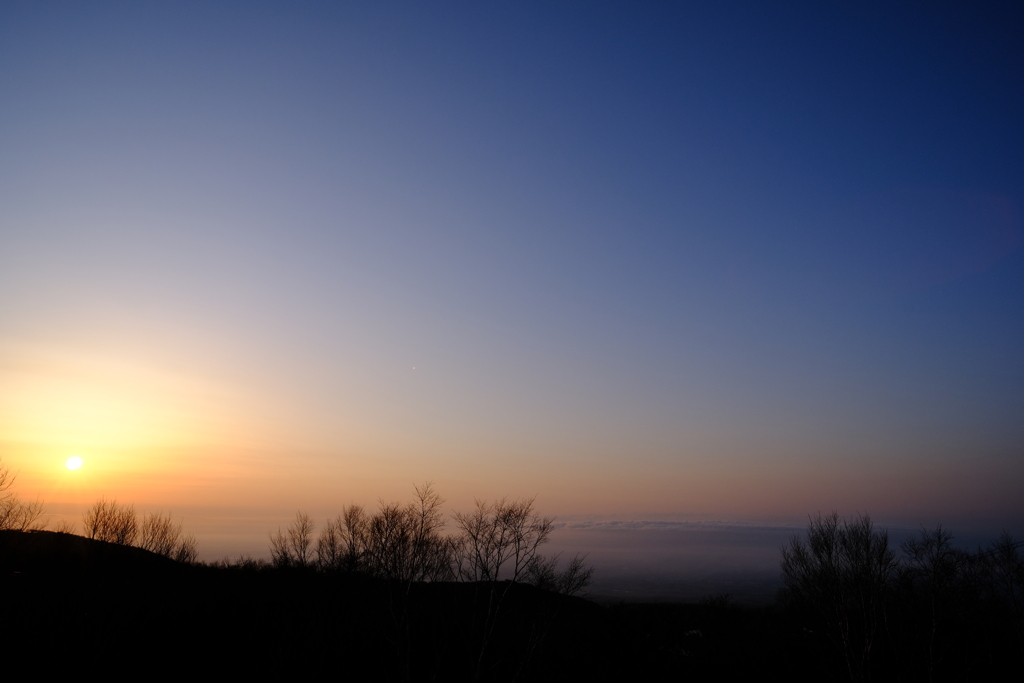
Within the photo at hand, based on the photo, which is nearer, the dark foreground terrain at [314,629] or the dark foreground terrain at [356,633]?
the dark foreground terrain at [314,629]

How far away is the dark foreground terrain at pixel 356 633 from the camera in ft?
139

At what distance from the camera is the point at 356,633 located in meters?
55.2

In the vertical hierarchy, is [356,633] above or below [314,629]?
below

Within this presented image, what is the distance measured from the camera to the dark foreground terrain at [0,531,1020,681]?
4247cm

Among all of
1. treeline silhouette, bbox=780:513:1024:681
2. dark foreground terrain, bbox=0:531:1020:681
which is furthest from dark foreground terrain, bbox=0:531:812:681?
treeline silhouette, bbox=780:513:1024:681

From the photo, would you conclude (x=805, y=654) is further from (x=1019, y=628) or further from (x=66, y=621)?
(x=66, y=621)

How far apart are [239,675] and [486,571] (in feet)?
96.3

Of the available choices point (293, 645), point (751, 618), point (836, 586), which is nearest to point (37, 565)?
point (293, 645)

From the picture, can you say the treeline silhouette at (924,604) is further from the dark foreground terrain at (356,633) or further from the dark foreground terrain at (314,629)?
the dark foreground terrain at (314,629)

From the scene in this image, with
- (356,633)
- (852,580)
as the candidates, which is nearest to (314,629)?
(356,633)

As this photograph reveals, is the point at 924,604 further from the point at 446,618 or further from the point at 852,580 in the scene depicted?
the point at 446,618

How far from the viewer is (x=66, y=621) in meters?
40.5

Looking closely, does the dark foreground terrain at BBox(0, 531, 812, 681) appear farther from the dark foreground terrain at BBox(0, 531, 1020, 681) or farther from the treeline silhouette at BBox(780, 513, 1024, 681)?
the treeline silhouette at BBox(780, 513, 1024, 681)

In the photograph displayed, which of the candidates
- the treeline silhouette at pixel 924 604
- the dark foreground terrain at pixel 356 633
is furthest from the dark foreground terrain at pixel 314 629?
the treeline silhouette at pixel 924 604
